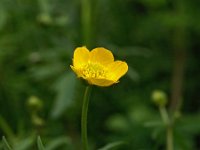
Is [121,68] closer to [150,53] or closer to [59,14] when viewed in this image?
[59,14]

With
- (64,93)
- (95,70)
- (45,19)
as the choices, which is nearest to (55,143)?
(95,70)

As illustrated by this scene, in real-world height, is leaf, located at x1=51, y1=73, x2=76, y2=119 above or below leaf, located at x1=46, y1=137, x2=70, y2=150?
below

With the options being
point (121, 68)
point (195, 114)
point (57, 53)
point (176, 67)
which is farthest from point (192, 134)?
point (121, 68)

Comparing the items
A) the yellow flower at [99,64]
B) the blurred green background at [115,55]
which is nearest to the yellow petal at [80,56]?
the yellow flower at [99,64]

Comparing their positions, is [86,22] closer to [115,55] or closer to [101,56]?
[115,55]

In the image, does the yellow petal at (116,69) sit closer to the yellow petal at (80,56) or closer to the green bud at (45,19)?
the yellow petal at (80,56)

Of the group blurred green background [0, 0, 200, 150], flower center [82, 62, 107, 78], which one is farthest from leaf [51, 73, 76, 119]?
flower center [82, 62, 107, 78]

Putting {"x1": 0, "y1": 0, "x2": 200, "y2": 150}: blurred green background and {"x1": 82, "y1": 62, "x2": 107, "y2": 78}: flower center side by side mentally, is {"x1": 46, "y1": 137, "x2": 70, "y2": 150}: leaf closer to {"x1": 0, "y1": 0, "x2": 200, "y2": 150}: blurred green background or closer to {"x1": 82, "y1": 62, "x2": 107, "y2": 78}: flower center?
Answer: {"x1": 0, "y1": 0, "x2": 200, "y2": 150}: blurred green background
